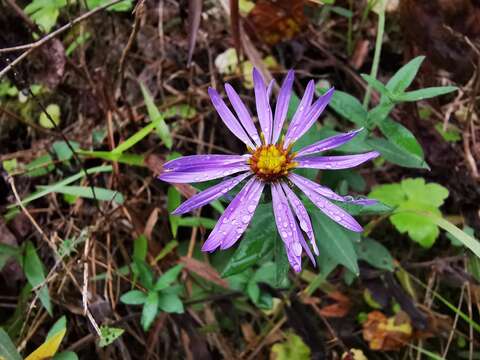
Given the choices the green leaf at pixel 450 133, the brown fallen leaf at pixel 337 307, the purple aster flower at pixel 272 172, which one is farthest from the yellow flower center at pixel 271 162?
the green leaf at pixel 450 133

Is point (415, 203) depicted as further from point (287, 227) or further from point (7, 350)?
point (7, 350)

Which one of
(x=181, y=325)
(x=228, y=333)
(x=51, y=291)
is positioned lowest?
(x=228, y=333)

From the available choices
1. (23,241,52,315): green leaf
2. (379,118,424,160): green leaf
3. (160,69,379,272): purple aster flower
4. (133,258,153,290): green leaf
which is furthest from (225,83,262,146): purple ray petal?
(23,241,52,315): green leaf

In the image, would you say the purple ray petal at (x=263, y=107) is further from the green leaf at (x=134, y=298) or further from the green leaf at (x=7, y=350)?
the green leaf at (x=7, y=350)

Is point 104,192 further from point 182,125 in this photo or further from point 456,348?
point 456,348

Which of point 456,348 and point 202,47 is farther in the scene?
point 202,47

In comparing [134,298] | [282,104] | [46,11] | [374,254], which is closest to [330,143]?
[282,104]

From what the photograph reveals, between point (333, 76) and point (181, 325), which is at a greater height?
point (333, 76)

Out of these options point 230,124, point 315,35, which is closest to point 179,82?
point 315,35
